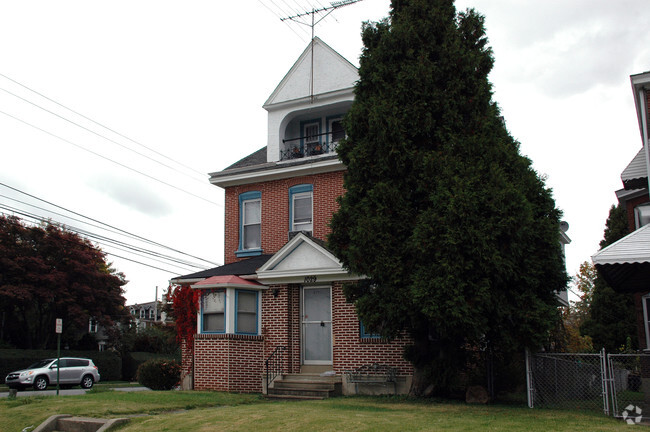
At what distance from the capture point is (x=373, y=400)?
13617 mm

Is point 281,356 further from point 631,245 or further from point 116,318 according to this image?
point 116,318

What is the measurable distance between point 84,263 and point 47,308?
365 cm

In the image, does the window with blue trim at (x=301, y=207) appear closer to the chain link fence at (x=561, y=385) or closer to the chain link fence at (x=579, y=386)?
the chain link fence at (x=579, y=386)

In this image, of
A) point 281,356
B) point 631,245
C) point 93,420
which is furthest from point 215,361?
point 631,245

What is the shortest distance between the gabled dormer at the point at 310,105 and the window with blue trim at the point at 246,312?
18.6 feet

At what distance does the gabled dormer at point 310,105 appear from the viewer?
21203mm

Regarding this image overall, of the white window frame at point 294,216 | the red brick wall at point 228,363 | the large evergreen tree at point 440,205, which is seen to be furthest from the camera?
the white window frame at point 294,216

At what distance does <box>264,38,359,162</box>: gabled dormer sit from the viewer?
835 inches

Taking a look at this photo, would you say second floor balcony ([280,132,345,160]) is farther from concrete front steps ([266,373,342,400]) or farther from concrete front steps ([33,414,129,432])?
concrete front steps ([33,414,129,432])

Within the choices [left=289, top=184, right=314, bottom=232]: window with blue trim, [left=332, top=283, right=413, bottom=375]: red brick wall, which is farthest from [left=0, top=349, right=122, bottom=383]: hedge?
[left=332, top=283, right=413, bottom=375]: red brick wall

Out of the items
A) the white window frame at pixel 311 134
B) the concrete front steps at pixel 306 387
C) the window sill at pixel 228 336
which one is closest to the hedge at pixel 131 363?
the white window frame at pixel 311 134

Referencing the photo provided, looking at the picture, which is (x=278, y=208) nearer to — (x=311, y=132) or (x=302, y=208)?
(x=302, y=208)

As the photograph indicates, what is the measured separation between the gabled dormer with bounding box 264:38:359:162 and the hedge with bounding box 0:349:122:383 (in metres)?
21.8

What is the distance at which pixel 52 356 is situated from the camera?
36.1 m
